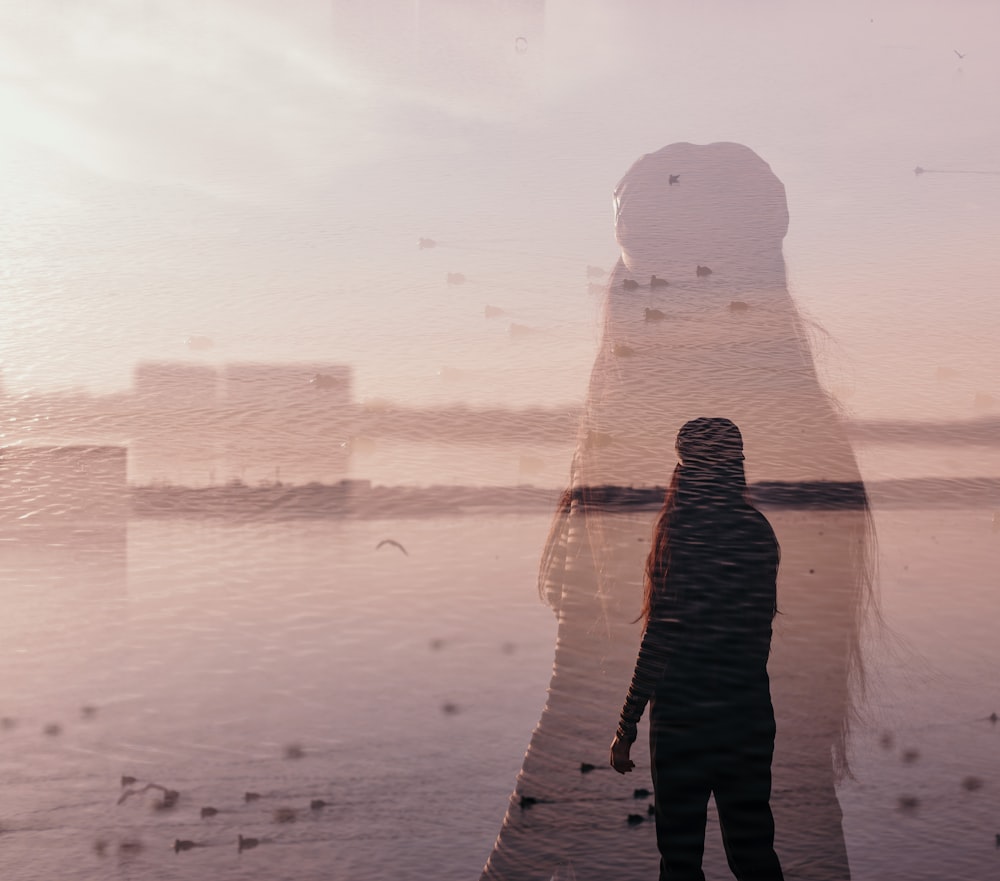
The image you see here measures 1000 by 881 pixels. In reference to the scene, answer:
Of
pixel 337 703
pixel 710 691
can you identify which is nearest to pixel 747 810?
pixel 710 691

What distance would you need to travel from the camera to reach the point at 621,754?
161cm

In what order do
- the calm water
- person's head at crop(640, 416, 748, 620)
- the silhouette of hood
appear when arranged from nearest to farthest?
the calm water → person's head at crop(640, 416, 748, 620) → the silhouette of hood

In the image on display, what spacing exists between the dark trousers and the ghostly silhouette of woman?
60 mm

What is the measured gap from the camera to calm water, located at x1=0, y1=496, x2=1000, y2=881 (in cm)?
156

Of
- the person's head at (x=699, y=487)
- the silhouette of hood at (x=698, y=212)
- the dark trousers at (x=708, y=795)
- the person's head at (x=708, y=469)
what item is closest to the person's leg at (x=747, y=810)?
the dark trousers at (x=708, y=795)

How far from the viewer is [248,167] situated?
2.15m

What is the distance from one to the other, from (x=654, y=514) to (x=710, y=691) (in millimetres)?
477

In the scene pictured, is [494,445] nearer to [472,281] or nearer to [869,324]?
[472,281]

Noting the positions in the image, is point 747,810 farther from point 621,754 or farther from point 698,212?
point 698,212

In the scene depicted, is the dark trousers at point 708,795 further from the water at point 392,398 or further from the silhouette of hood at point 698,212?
the silhouette of hood at point 698,212

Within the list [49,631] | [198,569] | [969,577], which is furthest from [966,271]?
[49,631]

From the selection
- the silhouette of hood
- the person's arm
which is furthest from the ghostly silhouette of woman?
the person's arm

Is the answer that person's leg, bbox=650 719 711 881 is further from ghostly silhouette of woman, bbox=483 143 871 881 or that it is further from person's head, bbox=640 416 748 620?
person's head, bbox=640 416 748 620

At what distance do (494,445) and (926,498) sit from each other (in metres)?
0.96
